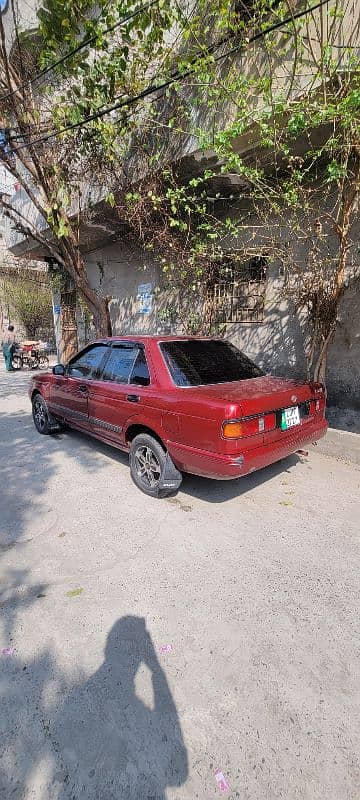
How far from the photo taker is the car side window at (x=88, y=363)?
443 cm

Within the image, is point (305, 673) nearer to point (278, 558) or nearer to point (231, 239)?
point (278, 558)

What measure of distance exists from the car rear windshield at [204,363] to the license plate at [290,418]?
631 millimetres

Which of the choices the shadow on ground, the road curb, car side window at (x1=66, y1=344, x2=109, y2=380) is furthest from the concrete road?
car side window at (x1=66, y1=344, x2=109, y2=380)

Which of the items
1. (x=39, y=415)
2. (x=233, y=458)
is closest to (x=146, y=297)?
(x=39, y=415)

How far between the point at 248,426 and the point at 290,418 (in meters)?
0.62

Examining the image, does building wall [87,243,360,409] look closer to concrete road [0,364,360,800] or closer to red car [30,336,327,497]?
red car [30,336,327,497]

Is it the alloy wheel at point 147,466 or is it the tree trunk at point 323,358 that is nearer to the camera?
the alloy wheel at point 147,466

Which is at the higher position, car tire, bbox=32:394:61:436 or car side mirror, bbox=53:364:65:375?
car side mirror, bbox=53:364:65:375

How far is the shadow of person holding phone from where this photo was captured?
54.9 inches

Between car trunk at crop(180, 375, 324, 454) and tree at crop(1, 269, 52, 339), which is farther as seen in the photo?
tree at crop(1, 269, 52, 339)

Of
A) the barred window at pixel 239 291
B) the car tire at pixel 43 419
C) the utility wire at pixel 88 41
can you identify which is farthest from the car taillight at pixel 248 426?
the utility wire at pixel 88 41

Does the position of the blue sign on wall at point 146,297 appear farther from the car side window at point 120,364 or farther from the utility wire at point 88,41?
the car side window at point 120,364

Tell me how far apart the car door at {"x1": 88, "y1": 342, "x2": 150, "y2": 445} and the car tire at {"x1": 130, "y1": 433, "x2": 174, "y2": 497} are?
0.30m

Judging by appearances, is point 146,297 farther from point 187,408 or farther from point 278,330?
point 187,408
